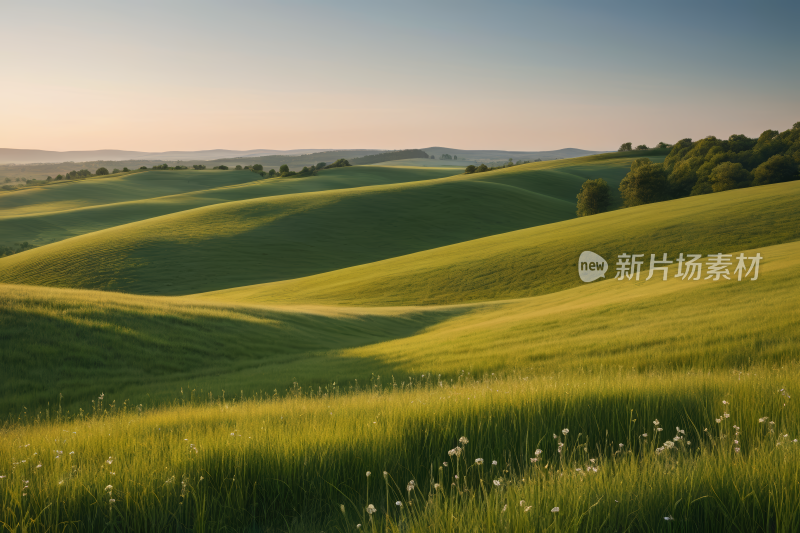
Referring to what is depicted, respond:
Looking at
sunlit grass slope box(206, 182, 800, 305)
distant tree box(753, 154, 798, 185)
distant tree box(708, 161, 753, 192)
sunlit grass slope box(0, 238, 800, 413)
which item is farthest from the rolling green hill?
sunlit grass slope box(0, 238, 800, 413)

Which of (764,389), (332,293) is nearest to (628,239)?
(332,293)

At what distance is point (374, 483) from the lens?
11.8 ft

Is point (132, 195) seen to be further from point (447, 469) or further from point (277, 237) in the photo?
point (447, 469)

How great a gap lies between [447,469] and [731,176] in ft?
237

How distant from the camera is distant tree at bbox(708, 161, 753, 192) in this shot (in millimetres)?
60875

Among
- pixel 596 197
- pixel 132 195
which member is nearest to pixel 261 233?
pixel 596 197

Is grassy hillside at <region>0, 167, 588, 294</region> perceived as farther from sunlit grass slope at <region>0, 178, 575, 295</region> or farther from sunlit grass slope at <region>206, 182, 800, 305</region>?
sunlit grass slope at <region>206, 182, 800, 305</region>

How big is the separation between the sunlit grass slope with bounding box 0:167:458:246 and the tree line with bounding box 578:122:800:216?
71790 millimetres

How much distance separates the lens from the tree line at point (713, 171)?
59.8 m

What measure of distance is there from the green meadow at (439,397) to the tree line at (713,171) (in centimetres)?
2137

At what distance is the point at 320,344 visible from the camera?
68.0ft

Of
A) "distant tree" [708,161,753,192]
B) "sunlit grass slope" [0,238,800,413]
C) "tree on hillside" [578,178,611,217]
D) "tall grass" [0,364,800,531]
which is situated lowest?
"sunlit grass slope" [0,238,800,413]

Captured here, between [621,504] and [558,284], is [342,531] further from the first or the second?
[558,284]

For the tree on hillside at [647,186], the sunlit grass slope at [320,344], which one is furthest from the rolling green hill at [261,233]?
the sunlit grass slope at [320,344]
